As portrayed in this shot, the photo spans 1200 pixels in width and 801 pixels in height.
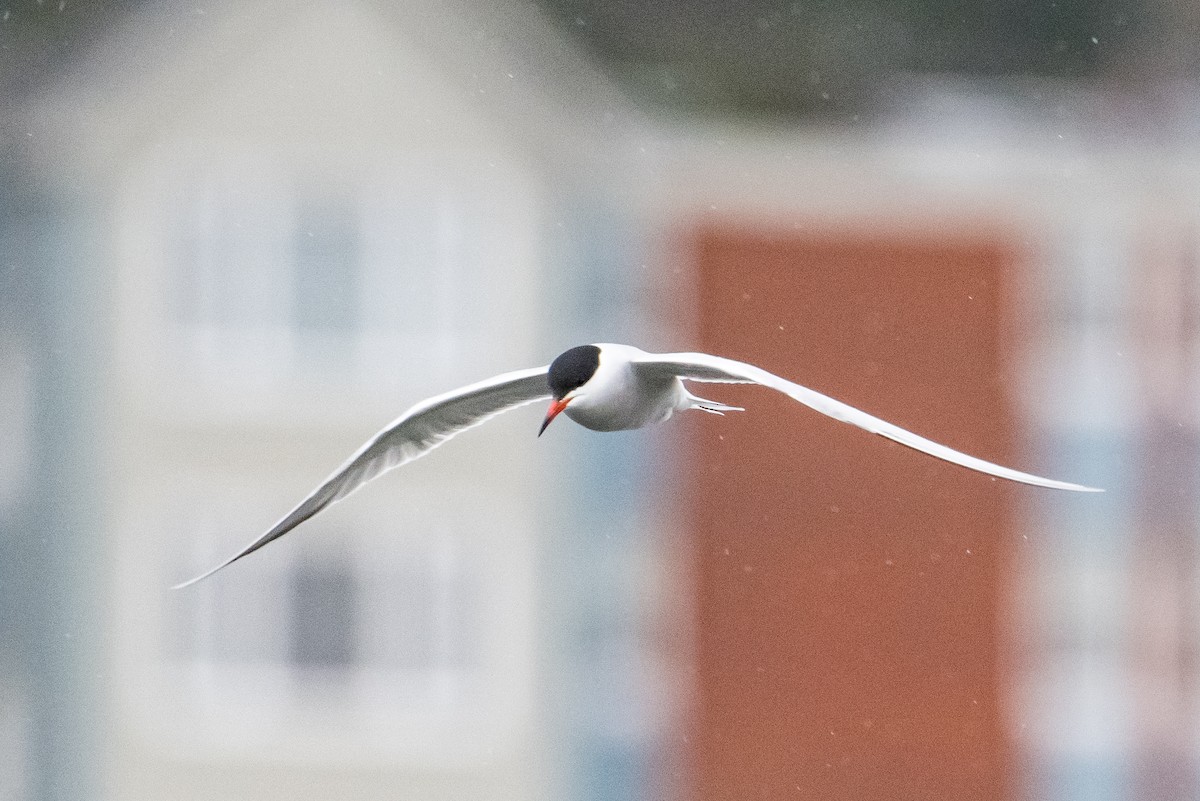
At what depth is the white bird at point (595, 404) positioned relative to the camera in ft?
11.7

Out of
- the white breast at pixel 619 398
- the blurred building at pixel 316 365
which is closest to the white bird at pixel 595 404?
the white breast at pixel 619 398

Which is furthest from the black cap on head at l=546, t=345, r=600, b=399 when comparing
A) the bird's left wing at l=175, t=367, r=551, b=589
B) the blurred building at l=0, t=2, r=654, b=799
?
the blurred building at l=0, t=2, r=654, b=799

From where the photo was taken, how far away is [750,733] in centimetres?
1859

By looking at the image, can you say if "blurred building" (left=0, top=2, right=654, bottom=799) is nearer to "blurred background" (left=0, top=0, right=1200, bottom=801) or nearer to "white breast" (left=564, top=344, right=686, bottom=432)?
"blurred background" (left=0, top=0, right=1200, bottom=801)

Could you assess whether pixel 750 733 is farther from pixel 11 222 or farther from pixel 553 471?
pixel 11 222

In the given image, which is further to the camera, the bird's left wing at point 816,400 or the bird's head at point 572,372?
the bird's head at point 572,372

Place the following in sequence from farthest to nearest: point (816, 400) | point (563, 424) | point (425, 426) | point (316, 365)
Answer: point (563, 424) → point (316, 365) → point (425, 426) → point (816, 400)

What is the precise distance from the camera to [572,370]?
13.6ft

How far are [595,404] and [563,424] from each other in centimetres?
1372

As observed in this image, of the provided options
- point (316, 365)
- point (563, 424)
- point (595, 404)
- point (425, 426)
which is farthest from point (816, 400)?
point (563, 424)

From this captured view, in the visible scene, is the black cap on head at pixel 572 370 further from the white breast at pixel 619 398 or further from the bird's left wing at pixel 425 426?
the bird's left wing at pixel 425 426

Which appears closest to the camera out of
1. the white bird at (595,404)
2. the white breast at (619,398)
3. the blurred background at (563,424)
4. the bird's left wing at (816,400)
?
the bird's left wing at (816,400)

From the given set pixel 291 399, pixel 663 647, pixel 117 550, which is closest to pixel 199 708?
pixel 117 550

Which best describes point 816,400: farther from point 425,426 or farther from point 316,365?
point 316,365
